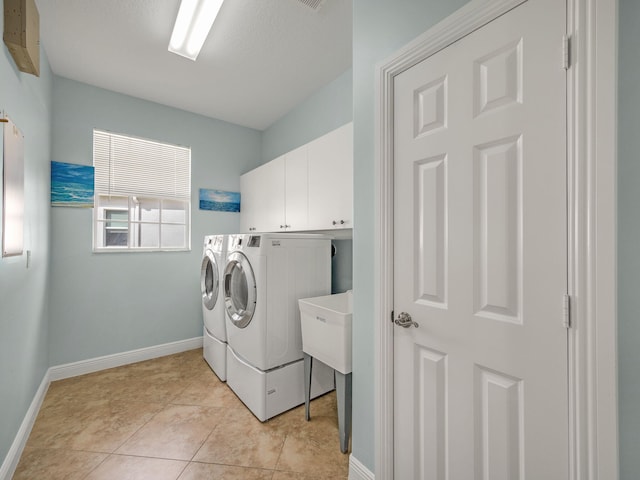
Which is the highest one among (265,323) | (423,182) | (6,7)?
(6,7)

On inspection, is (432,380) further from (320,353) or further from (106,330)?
(106,330)

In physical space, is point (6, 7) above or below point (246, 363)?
above

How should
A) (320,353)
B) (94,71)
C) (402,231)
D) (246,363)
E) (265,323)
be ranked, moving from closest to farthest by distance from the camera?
1. (402,231)
2. (320,353)
3. (265,323)
4. (246,363)
5. (94,71)

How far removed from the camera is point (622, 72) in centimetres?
71

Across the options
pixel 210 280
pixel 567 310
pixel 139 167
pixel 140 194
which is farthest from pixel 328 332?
pixel 139 167

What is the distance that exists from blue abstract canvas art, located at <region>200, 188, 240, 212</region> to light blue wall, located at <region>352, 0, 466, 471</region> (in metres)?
2.39

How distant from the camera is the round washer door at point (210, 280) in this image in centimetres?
258

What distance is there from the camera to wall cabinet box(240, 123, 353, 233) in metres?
2.07

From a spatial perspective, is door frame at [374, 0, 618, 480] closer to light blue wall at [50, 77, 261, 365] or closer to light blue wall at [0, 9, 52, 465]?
light blue wall at [0, 9, 52, 465]

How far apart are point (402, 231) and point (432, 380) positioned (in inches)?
24.1

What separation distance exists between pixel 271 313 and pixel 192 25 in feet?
6.67

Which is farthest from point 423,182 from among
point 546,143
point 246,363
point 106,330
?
point 106,330

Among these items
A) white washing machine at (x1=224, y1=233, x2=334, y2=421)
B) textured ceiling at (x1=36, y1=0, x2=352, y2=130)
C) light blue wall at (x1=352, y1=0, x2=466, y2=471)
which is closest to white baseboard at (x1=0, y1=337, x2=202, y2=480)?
white washing machine at (x1=224, y1=233, x2=334, y2=421)

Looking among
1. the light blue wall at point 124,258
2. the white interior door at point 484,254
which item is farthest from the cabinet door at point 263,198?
the white interior door at point 484,254
